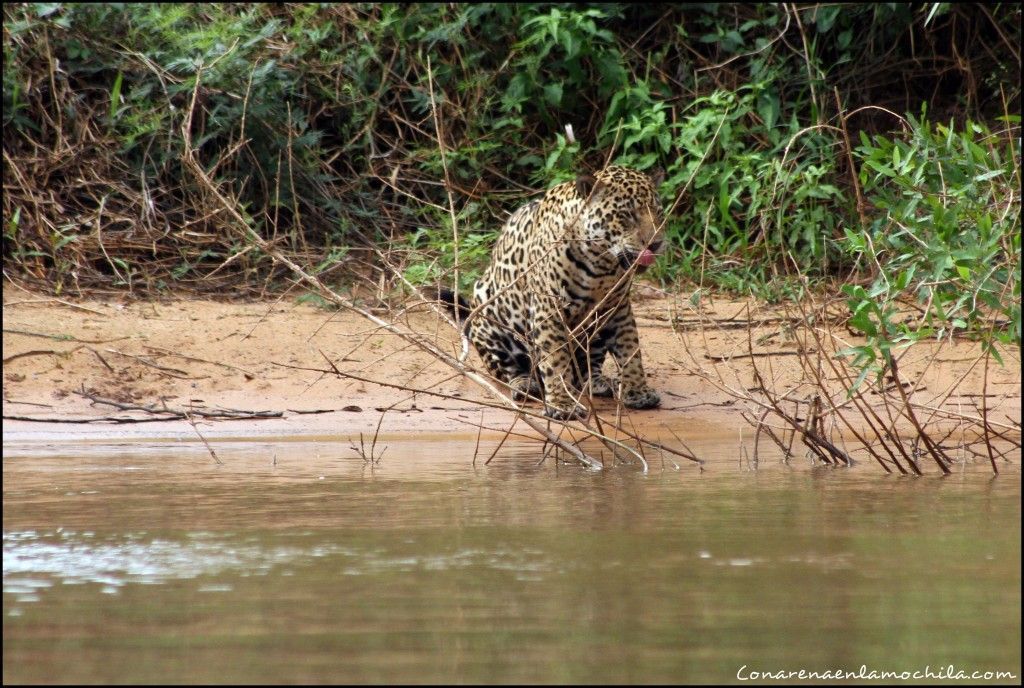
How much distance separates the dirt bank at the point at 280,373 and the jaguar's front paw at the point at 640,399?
86 mm

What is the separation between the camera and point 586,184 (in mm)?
7262

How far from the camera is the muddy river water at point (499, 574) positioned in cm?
284

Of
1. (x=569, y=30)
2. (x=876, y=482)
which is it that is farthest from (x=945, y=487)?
(x=569, y=30)

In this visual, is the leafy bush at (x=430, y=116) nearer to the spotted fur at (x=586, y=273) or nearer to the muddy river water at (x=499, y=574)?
the spotted fur at (x=586, y=273)

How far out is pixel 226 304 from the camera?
8500 millimetres

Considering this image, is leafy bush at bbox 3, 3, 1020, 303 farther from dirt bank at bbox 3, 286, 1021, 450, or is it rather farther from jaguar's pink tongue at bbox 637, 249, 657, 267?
jaguar's pink tongue at bbox 637, 249, 657, 267

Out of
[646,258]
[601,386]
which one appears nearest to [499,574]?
[646,258]

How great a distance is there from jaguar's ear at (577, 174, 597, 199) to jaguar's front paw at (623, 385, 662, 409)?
1.03 metres

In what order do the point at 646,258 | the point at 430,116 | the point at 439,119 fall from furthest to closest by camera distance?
the point at 430,116, the point at 439,119, the point at 646,258

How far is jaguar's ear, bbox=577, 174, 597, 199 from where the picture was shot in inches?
285

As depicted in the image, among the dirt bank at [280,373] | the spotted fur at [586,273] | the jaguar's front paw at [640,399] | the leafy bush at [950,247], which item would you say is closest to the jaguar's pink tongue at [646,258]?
the spotted fur at [586,273]

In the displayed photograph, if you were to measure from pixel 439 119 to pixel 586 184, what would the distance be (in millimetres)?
1383

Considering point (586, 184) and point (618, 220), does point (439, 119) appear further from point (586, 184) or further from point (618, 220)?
point (618, 220)

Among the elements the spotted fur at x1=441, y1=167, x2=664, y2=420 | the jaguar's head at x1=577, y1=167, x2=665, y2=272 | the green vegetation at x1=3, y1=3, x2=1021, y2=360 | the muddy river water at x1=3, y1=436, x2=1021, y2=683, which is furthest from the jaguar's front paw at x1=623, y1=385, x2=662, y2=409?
the muddy river water at x1=3, y1=436, x2=1021, y2=683
